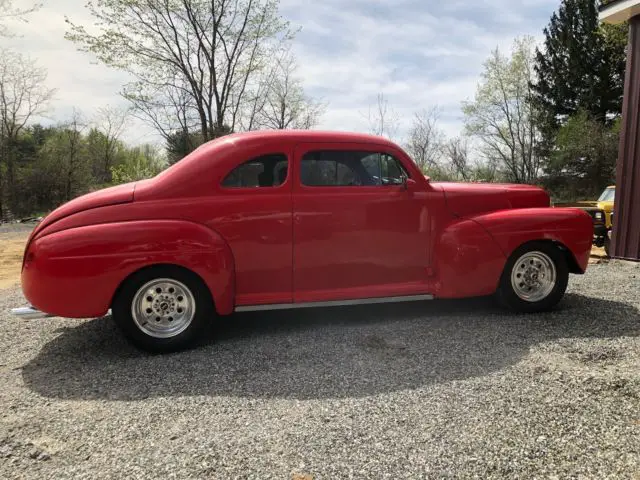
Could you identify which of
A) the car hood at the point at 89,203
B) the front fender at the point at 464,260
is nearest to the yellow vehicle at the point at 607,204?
the front fender at the point at 464,260

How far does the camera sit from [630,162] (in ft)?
21.7

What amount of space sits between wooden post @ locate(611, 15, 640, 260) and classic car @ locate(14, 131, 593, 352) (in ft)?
8.24

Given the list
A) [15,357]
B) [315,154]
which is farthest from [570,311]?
[15,357]

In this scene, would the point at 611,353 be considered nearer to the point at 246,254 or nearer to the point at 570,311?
the point at 570,311

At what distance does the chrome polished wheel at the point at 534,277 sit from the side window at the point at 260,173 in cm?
260

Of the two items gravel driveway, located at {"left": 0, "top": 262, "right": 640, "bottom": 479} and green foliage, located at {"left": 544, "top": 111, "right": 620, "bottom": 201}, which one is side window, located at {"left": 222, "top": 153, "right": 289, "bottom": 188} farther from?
green foliage, located at {"left": 544, "top": 111, "right": 620, "bottom": 201}

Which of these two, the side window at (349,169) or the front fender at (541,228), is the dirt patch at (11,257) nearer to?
the side window at (349,169)

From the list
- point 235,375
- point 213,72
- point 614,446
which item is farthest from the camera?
point 213,72

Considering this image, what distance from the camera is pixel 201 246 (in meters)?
3.79

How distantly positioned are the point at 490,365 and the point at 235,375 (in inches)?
75.2

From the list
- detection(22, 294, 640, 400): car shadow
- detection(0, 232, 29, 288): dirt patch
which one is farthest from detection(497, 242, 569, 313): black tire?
detection(0, 232, 29, 288): dirt patch

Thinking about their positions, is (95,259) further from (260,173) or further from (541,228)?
(541,228)

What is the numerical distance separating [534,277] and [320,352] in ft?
8.20

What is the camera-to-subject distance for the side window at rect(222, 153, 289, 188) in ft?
13.4
